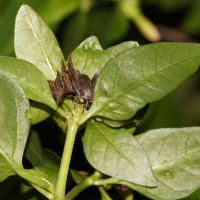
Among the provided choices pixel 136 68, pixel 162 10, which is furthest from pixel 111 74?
pixel 162 10

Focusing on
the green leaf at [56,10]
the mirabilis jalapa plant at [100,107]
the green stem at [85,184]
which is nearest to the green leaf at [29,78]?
the mirabilis jalapa plant at [100,107]

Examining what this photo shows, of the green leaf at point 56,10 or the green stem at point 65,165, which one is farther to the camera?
the green leaf at point 56,10

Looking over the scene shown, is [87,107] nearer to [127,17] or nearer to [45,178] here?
[45,178]

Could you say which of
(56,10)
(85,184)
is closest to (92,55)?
(85,184)

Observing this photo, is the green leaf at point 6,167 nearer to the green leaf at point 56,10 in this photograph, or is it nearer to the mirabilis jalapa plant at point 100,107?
the mirabilis jalapa plant at point 100,107

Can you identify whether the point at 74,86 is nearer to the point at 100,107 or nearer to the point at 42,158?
the point at 100,107

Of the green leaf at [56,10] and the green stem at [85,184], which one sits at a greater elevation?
the green stem at [85,184]
